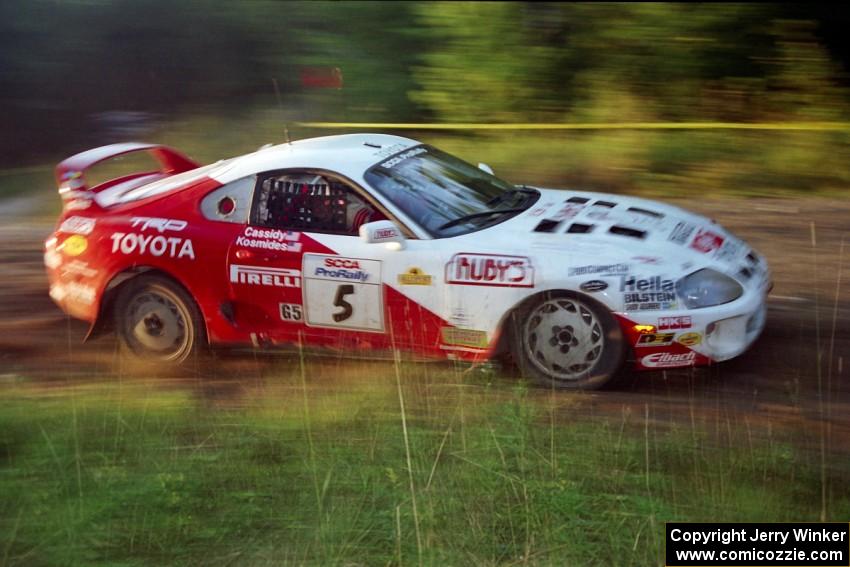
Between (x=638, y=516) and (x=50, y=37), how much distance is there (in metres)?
13.7

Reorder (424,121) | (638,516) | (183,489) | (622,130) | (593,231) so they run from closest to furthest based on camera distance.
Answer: (638,516), (183,489), (593,231), (622,130), (424,121)

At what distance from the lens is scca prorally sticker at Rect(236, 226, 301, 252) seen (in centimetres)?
607

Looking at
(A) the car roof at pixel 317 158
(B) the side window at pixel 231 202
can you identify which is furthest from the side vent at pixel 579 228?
(B) the side window at pixel 231 202

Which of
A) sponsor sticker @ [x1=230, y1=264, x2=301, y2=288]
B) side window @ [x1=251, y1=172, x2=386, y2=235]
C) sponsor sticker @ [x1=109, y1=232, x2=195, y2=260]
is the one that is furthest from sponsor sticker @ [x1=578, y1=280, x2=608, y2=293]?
sponsor sticker @ [x1=109, y1=232, x2=195, y2=260]

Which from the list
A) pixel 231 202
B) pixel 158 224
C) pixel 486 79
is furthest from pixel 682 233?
pixel 486 79

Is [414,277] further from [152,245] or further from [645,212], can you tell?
[152,245]

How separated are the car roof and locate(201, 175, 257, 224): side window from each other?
0.05 metres

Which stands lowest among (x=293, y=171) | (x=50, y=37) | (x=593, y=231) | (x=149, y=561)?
(x=149, y=561)

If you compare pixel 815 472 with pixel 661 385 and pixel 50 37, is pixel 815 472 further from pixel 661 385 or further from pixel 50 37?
pixel 50 37

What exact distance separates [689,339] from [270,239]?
2478 millimetres

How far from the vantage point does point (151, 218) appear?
6.45 meters

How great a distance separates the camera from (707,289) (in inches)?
222

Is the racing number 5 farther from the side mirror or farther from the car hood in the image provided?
the car hood

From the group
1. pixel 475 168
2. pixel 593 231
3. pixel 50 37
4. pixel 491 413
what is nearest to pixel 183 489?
pixel 491 413
